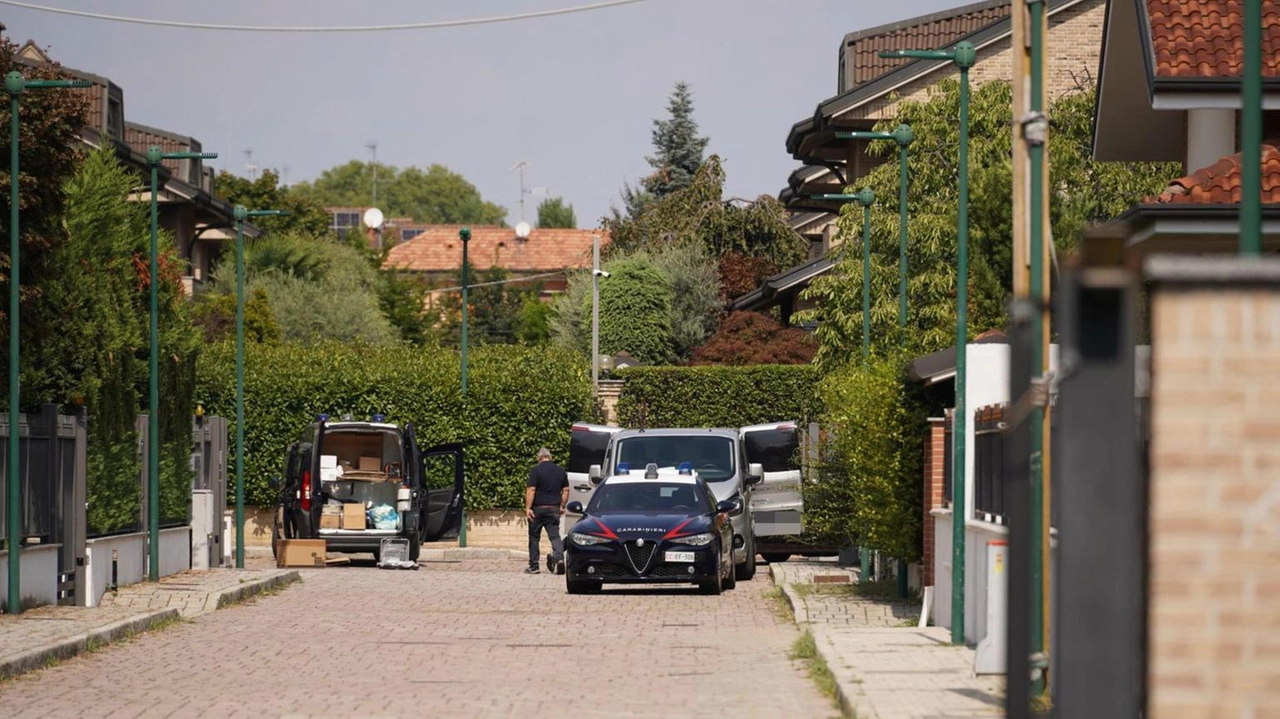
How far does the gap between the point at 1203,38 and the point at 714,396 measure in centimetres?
2722

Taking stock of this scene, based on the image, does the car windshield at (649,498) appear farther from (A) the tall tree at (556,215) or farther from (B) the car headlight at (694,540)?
(A) the tall tree at (556,215)

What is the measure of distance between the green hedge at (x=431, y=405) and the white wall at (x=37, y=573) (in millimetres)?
21186

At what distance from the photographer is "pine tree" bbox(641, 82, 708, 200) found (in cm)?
10112

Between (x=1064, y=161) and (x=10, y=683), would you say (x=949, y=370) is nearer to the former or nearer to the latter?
(x=10, y=683)

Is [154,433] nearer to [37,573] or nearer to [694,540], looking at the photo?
[37,573]

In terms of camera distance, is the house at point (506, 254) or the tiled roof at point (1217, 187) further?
the house at point (506, 254)

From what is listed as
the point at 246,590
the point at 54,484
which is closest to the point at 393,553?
the point at 246,590

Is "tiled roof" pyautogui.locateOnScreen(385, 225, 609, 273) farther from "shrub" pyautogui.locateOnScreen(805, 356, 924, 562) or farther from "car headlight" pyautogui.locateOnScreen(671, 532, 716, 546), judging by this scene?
"shrub" pyautogui.locateOnScreen(805, 356, 924, 562)

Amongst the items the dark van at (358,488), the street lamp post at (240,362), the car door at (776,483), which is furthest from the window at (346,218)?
the car door at (776,483)

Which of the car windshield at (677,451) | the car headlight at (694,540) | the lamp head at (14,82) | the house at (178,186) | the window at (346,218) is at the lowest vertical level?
the car headlight at (694,540)

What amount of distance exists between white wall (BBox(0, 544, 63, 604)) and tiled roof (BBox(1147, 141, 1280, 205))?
11.6 meters

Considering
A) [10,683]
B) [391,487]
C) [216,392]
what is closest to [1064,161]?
[391,487]

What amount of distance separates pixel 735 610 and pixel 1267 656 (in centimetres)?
1742

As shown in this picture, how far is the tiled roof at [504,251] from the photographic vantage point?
11219 centimetres
